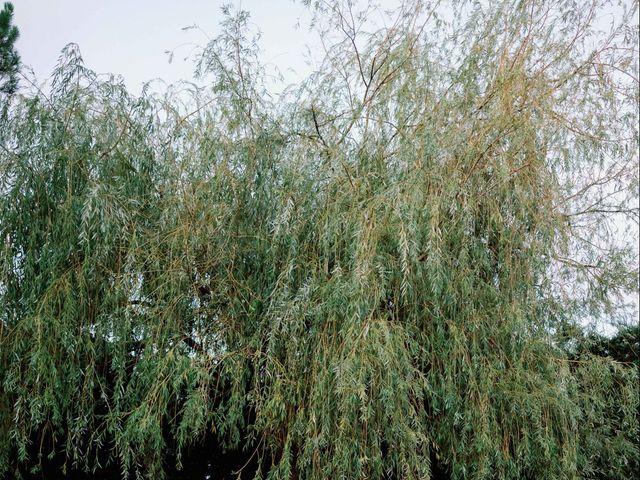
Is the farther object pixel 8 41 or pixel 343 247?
pixel 8 41

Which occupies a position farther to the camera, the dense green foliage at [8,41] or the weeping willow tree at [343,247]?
the dense green foliage at [8,41]

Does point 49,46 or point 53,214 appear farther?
point 49,46

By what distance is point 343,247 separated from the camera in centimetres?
384

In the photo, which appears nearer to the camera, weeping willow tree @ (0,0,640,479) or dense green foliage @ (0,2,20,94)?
weeping willow tree @ (0,0,640,479)

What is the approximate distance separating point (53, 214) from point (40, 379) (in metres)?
0.92

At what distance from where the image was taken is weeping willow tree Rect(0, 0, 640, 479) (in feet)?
11.7

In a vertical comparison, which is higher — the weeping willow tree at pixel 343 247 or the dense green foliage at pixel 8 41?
the dense green foliage at pixel 8 41

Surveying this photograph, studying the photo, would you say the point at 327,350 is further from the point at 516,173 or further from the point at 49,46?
the point at 49,46

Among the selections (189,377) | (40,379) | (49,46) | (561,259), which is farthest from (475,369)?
(49,46)

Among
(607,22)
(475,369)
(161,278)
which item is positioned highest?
(607,22)

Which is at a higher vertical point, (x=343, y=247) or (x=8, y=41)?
(x=8, y=41)

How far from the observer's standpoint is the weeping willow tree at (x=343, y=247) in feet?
11.7

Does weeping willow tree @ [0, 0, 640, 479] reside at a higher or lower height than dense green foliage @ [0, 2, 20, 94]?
lower

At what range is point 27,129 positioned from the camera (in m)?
4.12
